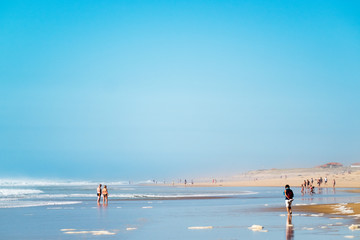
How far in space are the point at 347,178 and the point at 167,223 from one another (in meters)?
103

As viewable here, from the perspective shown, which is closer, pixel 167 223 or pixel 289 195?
pixel 167 223

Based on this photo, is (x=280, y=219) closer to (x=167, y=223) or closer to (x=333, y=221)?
(x=333, y=221)

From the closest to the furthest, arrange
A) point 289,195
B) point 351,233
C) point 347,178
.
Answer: point 351,233
point 289,195
point 347,178

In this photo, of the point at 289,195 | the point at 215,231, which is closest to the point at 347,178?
the point at 289,195

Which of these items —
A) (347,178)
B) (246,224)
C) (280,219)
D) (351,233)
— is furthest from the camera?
(347,178)

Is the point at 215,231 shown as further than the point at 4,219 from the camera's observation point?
No

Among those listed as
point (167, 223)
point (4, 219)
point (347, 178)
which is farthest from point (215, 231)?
point (347, 178)

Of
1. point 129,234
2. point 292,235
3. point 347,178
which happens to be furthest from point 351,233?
point 347,178

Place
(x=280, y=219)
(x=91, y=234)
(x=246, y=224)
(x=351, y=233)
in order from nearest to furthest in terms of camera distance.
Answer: (x=351, y=233)
(x=91, y=234)
(x=246, y=224)
(x=280, y=219)

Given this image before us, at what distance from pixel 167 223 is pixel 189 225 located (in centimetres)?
158

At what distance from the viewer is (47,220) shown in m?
26.8

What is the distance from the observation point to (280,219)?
83.2 feet

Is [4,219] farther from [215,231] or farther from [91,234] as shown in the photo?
[215,231]

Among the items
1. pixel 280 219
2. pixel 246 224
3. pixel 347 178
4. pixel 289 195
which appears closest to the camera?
pixel 246 224
